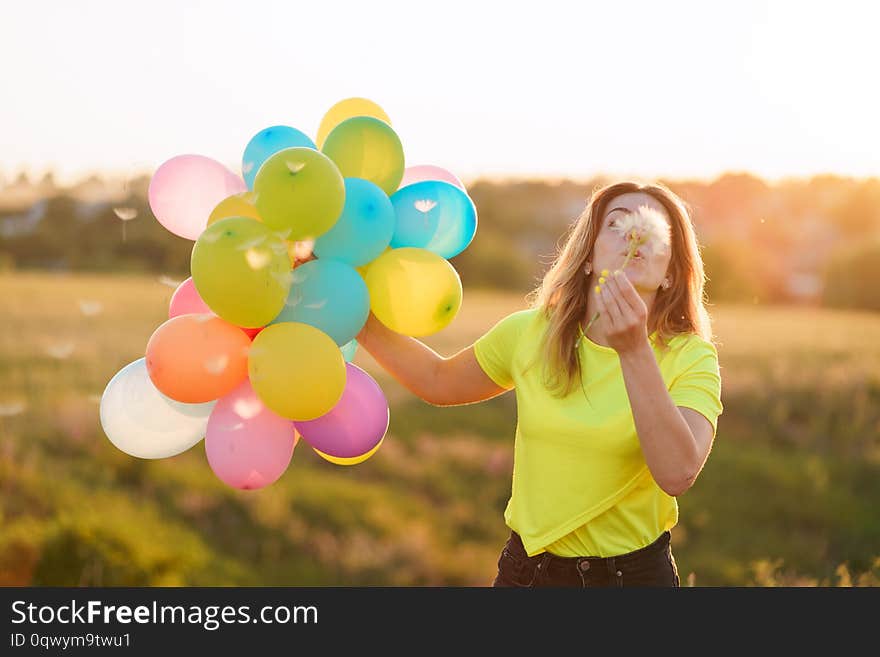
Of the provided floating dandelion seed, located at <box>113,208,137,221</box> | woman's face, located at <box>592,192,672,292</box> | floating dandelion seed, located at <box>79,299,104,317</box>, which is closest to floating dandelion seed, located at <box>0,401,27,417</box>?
floating dandelion seed, located at <box>79,299,104,317</box>

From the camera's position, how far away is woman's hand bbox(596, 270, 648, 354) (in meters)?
1.96

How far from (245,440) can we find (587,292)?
0.94 metres

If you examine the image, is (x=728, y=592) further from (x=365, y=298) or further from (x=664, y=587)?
(x=365, y=298)

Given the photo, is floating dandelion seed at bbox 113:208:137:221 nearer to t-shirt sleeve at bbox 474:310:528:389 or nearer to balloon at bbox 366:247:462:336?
balloon at bbox 366:247:462:336

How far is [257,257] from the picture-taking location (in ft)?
7.43

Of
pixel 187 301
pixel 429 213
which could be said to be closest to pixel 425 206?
pixel 429 213

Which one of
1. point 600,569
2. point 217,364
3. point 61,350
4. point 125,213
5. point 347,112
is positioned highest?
point 61,350

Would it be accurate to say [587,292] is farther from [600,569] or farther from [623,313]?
[600,569]

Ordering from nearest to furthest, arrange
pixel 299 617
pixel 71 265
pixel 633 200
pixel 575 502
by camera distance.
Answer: pixel 575 502 → pixel 633 200 → pixel 299 617 → pixel 71 265

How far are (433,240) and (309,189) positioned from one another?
0.46 m

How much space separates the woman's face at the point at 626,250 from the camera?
224 cm

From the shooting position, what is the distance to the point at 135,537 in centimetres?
805

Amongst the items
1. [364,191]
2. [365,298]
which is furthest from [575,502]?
[364,191]

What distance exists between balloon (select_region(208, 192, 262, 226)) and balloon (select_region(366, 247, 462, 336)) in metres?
0.36
